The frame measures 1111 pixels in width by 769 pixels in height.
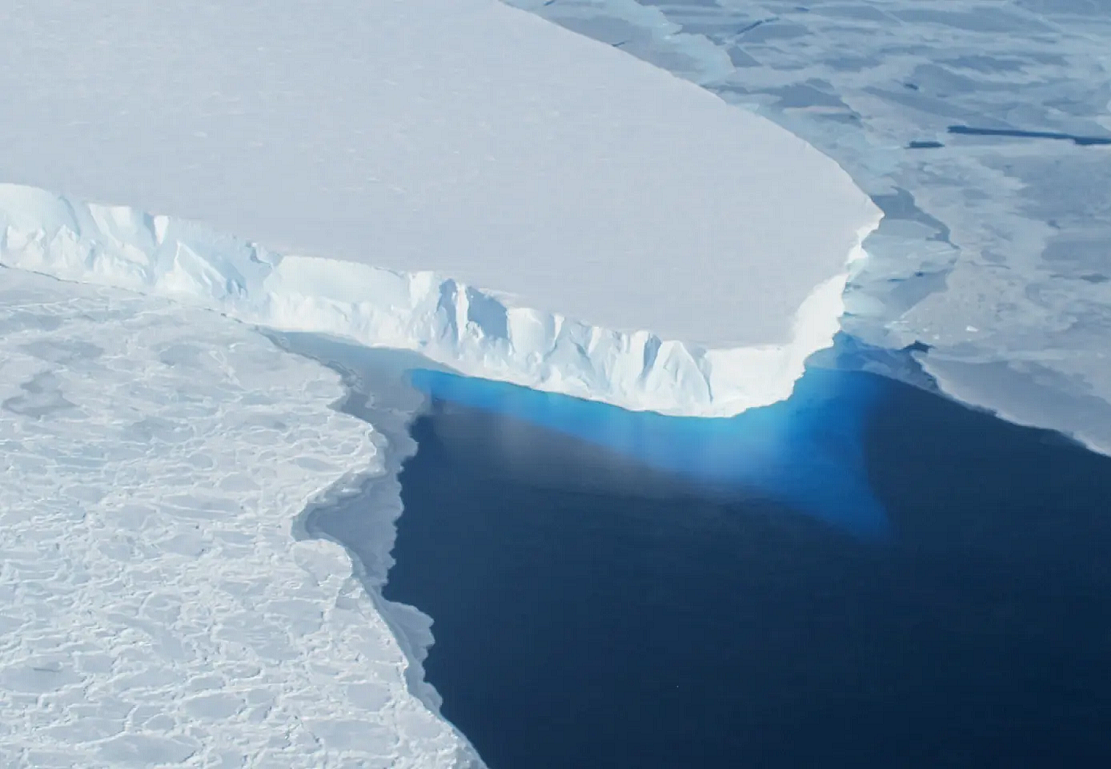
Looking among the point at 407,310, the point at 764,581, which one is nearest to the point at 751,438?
the point at 764,581

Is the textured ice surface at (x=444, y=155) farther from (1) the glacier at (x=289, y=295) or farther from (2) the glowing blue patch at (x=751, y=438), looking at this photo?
(2) the glowing blue patch at (x=751, y=438)

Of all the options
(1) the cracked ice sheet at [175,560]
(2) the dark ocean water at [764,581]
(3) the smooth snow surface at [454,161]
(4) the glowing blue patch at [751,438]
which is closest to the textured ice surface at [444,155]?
(3) the smooth snow surface at [454,161]

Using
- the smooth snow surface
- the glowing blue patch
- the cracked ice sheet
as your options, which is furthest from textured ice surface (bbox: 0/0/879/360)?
the cracked ice sheet

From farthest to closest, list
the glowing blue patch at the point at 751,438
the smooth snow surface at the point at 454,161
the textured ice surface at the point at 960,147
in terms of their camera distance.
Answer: the textured ice surface at the point at 960,147, the smooth snow surface at the point at 454,161, the glowing blue patch at the point at 751,438

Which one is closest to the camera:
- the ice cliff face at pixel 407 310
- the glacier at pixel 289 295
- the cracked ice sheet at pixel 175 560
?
the cracked ice sheet at pixel 175 560

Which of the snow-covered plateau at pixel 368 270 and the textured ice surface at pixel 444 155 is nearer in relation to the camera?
the snow-covered plateau at pixel 368 270

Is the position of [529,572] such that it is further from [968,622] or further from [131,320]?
[131,320]

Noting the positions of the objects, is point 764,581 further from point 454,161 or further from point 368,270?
point 454,161

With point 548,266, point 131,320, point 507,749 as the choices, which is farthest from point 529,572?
point 131,320
